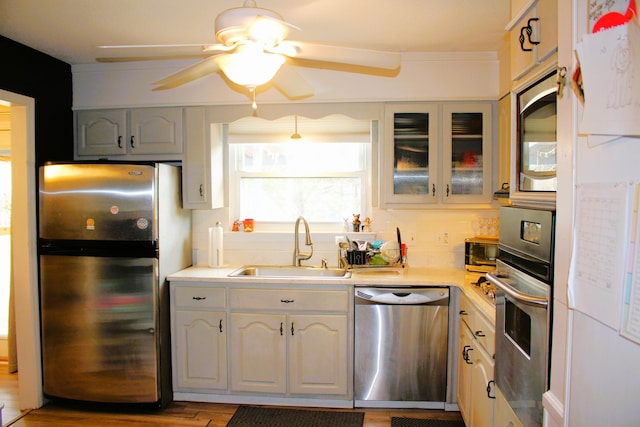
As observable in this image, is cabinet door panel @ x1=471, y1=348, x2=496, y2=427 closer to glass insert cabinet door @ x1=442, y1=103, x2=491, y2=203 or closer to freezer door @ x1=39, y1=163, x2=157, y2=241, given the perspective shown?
glass insert cabinet door @ x1=442, y1=103, x2=491, y2=203

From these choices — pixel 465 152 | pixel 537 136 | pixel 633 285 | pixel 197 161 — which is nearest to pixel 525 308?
pixel 537 136

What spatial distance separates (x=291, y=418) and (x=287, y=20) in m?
2.50

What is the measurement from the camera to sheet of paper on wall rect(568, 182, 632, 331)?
0.75 metres

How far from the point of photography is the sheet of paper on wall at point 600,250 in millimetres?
748

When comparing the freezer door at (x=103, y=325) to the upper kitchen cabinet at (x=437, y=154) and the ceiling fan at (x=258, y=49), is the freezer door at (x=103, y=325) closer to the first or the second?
the ceiling fan at (x=258, y=49)

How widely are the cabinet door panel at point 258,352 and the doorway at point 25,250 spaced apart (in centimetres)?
140

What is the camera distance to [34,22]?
248cm

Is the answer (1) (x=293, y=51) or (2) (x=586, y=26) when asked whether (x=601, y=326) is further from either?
(1) (x=293, y=51)

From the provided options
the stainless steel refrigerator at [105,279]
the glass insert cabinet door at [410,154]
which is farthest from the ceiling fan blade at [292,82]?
the stainless steel refrigerator at [105,279]

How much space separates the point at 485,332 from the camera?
208 centimetres

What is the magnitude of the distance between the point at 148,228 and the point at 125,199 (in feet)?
0.79

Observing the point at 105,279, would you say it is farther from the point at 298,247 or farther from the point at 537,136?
the point at 537,136

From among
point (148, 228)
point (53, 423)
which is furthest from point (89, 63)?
point (53, 423)

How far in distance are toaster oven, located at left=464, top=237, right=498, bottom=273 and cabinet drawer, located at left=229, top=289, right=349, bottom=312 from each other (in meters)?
0.96
